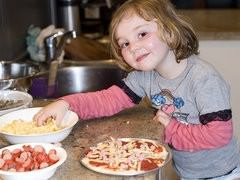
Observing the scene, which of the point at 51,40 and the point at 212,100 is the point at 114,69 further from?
the point at 212,100

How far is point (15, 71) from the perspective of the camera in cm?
167

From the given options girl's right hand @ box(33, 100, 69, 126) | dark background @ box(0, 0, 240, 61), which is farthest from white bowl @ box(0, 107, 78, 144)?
dark background @ box(0, 0, 240, 61)

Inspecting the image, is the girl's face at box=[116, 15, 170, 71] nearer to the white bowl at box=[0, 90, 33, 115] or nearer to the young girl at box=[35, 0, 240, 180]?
the young girl at box=[35, 0, 240, 180]

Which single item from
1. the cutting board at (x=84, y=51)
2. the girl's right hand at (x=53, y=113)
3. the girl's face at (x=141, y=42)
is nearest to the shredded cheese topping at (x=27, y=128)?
the girl's right hand at (x=53, y=113)

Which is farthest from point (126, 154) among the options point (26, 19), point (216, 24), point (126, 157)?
point (216, 24)

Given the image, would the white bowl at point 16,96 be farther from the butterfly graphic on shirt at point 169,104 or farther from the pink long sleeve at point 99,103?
the butterfly graphic on shirt at point 169,104

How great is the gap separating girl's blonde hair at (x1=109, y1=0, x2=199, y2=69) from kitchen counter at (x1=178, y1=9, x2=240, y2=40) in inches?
26.5

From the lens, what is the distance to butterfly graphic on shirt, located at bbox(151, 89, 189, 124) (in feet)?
4.42

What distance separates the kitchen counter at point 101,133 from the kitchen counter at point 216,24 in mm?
801

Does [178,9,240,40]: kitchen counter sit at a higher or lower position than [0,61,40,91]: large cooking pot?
higher

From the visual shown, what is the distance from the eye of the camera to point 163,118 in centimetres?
129

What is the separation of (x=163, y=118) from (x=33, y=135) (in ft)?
1.23

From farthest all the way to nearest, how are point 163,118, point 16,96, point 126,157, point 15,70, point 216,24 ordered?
1. point 216,24
2. point 15,70
3. point 16,96
4. point 163,118
5. point 126,157

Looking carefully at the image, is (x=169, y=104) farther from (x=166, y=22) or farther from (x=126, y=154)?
(x=126, y=154)
